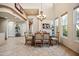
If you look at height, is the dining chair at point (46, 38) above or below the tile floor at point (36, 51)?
above

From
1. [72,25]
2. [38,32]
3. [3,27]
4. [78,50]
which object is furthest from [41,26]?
[3,27]

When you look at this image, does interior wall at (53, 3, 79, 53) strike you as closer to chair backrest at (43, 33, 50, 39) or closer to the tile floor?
the tile floor

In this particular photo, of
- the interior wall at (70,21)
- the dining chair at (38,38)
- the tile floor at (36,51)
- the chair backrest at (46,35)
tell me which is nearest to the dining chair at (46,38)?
the chair backrest at (46,35)

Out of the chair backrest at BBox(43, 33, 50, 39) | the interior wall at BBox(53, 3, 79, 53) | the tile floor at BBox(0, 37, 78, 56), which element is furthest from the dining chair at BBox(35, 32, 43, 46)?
the interior wall at BBox(53, 3, 79, 53)

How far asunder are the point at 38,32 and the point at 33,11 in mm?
1221

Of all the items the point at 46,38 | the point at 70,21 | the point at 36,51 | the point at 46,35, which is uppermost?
the point at 70,21

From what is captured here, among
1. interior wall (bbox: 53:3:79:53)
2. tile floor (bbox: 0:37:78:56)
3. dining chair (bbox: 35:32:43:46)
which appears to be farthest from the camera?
dining chair (bbox: 35:32:43:46)

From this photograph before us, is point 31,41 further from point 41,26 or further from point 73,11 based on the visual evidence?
point 73,11

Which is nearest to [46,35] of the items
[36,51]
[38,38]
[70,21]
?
[38,38]

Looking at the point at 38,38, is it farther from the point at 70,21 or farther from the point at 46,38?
the point at 70,21

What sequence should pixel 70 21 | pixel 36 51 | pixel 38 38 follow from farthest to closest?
pixel 38 38 → pixel 70 21 → pixel 36 51

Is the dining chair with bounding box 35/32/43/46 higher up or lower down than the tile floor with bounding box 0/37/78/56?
higher up

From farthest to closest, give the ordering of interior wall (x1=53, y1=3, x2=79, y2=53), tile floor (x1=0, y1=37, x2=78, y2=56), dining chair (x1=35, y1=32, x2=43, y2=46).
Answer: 1. dining chair (x1=35, y1=32, x2=43, y2=46)
2. interior wall (x1=53, y1=3, x2=79, y2=53)
3. tile floor (x1=0, y1=37, x2=78, y2=56)

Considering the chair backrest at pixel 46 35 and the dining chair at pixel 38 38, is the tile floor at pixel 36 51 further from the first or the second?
the chair backrest at pixel 46 35
